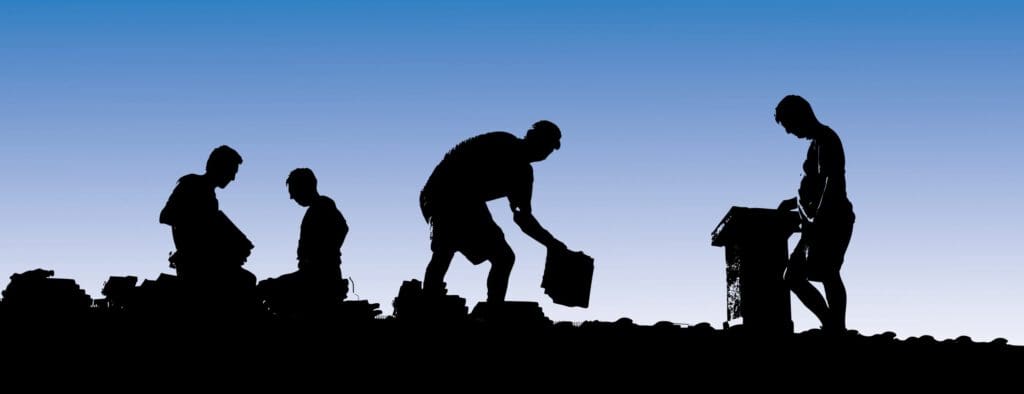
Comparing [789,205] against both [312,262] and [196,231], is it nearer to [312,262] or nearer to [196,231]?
[312,262]

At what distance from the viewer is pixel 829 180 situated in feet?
29.1

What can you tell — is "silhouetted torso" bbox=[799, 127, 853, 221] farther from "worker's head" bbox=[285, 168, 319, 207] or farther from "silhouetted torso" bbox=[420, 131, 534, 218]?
"worker's head" bbox=[285, 168, 319, 207]

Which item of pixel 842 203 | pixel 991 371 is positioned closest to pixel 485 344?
pixel 842 203

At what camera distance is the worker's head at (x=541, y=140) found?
9.41 m

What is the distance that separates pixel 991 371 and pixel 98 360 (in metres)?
6.08

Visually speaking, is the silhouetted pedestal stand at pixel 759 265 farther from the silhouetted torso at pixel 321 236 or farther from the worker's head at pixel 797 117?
the silhouetted torso at pixel 321 236

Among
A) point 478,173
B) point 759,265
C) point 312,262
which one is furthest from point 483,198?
point 759,265

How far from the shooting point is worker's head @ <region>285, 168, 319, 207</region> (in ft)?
30.8

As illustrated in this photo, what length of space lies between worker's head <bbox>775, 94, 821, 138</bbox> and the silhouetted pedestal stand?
643 mm

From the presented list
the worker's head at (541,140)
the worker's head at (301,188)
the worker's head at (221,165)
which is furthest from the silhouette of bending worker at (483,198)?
the worker's head at (221,165)

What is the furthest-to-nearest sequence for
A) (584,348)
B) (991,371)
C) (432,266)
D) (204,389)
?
(432,266), (991,371), (584,348), (204,389)

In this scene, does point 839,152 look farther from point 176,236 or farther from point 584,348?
point 176,236

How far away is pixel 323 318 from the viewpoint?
7.72 meters

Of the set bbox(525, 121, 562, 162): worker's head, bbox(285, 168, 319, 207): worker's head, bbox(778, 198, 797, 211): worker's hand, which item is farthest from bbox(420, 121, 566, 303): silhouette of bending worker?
bbox(778, 198, 797, 211): worker's hand
